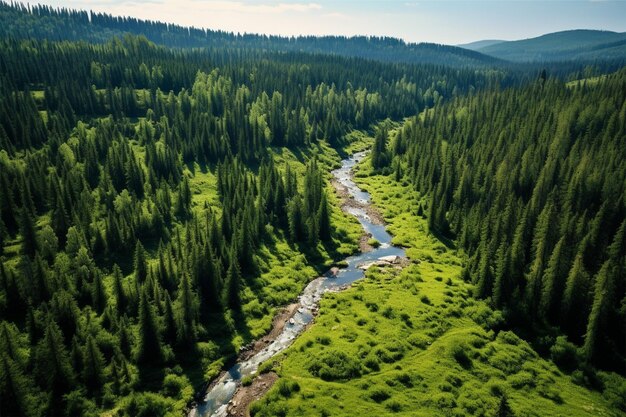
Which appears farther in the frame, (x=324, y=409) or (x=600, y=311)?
(x=600, y=311)

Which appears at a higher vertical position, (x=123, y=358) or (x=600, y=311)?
(x=600, y=311)

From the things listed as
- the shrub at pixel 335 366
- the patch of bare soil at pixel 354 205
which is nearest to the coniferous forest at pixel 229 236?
the patch of bare soil at pixel 354 205

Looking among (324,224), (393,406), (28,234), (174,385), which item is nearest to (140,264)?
(28,234)

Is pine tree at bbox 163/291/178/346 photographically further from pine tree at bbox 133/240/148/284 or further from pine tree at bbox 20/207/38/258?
pine tree at bbox 20/207/38/258

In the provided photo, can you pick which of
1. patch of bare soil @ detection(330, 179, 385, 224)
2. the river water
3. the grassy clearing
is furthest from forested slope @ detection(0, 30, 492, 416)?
the grassy clearing

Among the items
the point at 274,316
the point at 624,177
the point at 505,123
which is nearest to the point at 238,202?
the point at 274,316

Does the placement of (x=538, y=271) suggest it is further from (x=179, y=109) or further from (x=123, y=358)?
(x=179, y=109)
